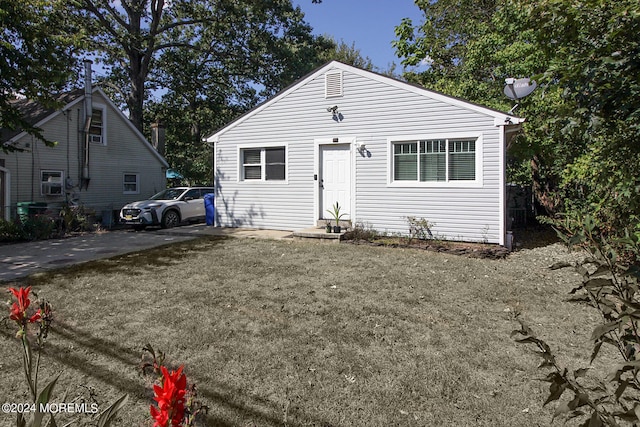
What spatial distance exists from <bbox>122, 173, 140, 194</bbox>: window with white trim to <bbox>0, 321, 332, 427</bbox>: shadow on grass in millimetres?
15093

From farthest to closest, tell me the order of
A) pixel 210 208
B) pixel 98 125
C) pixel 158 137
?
pixel 158 137 → pixel 98 125 → pixel 210 208

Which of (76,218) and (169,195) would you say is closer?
(76,218)

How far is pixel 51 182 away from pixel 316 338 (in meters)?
15.4

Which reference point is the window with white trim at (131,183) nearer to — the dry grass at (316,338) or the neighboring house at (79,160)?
the neighboring house at (79,160)

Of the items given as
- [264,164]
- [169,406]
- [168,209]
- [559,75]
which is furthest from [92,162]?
[169,406]

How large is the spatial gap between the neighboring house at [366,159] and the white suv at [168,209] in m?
2.17

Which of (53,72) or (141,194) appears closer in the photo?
(53,72)

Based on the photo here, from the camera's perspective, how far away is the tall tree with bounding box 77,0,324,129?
19.9m

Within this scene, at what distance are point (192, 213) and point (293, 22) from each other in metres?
13.1

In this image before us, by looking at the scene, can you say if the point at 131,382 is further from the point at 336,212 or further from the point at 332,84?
the point at 332,84

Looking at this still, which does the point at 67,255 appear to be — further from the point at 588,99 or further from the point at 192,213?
the point at 588,99

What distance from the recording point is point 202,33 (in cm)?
2239

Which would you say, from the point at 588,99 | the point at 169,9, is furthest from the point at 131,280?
the point at 169,9

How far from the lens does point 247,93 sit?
2486 cm
